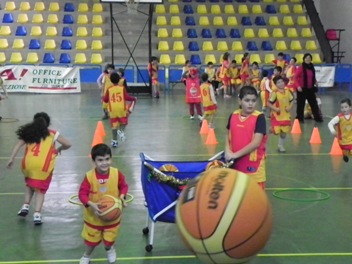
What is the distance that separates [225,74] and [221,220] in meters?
20.9

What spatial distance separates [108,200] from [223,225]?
1716mm

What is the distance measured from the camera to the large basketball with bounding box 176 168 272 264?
436 cm

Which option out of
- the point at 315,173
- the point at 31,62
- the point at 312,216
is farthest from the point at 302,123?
the point at 31,62

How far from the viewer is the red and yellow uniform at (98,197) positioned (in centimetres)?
583

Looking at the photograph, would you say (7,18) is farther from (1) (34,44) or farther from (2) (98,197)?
(2) (98,197)

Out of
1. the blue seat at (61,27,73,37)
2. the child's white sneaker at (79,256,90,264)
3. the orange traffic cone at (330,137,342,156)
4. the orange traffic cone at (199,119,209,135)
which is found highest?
the blue seat at (61,27,73,37)

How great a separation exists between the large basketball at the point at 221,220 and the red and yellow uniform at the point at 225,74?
20732 millimetres

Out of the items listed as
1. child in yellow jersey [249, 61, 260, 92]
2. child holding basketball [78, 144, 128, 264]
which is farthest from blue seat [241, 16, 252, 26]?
child holding basketball [78, 144, 128, 264]

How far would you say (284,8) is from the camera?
32.3 metres

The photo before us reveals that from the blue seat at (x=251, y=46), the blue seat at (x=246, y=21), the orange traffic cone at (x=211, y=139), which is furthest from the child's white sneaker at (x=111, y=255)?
the blue seat at (x=246, y=21)

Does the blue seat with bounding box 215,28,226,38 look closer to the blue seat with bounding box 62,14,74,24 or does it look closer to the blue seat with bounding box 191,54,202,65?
the blue seat with bounding box 191,54,202,65

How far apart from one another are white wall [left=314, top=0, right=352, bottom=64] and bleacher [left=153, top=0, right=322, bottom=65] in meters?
1.46

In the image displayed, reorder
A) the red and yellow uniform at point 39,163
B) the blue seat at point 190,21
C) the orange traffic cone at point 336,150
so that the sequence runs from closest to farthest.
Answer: the red and yellow uniform at point 39,163, the orange traffic cone at point 336,150, the blue seat at point 190,21

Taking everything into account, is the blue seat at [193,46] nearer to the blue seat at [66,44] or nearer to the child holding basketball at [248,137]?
the blue seat at [66,44]
